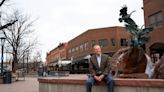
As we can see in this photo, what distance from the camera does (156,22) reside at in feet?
128

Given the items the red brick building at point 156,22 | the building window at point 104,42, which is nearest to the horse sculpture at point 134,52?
the red brick building at point 156,22

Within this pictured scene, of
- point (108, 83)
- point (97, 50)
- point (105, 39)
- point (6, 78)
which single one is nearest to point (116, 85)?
point (108, 83)

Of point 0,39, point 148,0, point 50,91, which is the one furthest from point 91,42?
point 50,91

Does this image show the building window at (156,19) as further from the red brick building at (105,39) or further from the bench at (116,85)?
the bench at (116,85)

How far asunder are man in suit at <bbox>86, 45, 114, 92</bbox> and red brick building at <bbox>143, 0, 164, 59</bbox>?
96.3 ft

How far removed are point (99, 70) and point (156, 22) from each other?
32188mm

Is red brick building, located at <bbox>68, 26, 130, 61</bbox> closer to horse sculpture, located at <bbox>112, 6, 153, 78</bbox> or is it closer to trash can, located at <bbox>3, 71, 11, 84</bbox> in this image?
trash can, located at <bbox>3, 71, 11, 84</bbox>

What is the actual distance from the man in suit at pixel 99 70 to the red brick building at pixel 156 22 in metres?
29.4

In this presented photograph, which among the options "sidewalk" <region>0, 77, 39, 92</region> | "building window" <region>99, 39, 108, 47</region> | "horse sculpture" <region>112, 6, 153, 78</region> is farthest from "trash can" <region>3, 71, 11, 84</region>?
"building window" <region>99, 39, 108, 47</region>

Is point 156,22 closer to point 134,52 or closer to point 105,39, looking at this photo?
point 134,52

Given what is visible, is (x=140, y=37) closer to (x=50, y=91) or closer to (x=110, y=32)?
(x=50, y=91)

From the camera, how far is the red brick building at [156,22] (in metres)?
37.8

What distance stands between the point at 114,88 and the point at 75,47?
3348 inches

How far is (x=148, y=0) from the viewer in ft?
136
